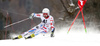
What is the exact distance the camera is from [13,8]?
6.55m

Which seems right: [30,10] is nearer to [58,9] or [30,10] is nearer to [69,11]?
[58,9]

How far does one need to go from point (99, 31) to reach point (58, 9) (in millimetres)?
1961

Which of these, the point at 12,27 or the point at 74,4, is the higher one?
the point at 74,4

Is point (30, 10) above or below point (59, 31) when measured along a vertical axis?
above

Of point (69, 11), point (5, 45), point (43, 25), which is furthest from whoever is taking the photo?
point (69, 11)

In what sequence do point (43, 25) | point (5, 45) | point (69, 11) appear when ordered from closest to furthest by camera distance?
point (5, 45), point (43, 25), point (69, 11)

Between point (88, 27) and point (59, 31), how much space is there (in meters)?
1.24

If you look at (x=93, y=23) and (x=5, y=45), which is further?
(x=93, y=23)

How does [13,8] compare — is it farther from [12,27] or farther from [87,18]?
[87,18]

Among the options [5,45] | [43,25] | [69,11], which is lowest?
[5,45]

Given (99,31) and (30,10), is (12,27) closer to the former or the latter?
(30,10)

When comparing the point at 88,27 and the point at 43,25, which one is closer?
the point at 43,25

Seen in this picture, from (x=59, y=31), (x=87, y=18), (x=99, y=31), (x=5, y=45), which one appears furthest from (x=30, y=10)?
(x=5, y=45)

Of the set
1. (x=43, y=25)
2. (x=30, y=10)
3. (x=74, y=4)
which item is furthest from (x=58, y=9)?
(x=43, y=25)
